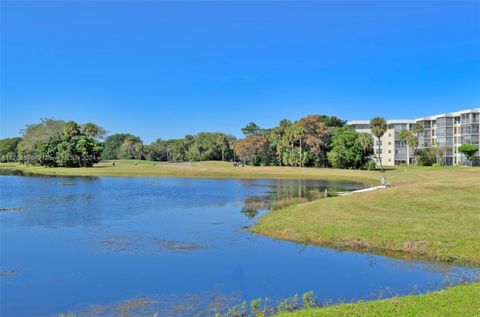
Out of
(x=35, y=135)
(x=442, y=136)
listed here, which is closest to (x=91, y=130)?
(x=35, y=135)

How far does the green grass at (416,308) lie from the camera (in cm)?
1315

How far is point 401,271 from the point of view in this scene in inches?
851

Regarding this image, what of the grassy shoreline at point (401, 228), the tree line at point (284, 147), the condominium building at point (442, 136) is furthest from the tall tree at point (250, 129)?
the grassy shoreline at point (401, 228)

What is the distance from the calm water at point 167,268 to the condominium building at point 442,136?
107081mm

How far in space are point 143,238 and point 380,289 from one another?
53.8 feet

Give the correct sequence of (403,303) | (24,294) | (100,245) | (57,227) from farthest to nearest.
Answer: (57,227), (100,245), (24,294), (403,303)

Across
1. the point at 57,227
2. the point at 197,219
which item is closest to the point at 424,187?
the point at 197,219

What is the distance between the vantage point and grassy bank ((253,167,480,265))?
2500 cm

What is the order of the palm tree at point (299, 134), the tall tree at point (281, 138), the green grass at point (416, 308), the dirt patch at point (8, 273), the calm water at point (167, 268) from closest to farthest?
the green grass at point (416, 308) < the calm water at point (167, 268) < the dirt patch at point (8, 273) < the palm tree at point (299, 134) < the tall tree at point (281, 138)

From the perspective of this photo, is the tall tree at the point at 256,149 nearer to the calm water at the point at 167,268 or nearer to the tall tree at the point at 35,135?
the tall tree at the point at 35,135

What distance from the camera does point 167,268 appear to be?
22.0 metres

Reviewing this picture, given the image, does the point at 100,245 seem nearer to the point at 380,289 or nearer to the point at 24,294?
the point at 24,294

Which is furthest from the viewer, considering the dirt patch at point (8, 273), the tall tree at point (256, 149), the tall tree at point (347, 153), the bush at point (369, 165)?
the tall tree at point (256, 149)

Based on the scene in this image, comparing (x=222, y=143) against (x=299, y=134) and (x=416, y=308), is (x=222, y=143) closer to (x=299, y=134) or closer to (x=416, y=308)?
(x=299, y=134)
